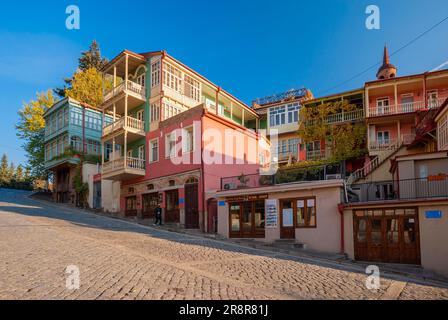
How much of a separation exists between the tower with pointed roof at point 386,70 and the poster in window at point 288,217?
93.6ft

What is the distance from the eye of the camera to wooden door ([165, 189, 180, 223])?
23172mm

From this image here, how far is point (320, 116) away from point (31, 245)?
27155 mm

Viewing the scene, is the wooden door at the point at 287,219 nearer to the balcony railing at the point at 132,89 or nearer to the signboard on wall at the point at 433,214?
the signboard on wall at the point at 433,214

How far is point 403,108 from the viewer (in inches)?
1206

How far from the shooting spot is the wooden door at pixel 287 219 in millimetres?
17250

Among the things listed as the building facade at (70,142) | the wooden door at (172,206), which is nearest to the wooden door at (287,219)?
the wooden door at (172,206)

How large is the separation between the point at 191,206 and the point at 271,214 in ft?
19.6

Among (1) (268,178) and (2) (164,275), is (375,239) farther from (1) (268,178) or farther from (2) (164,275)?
(2) (164,275)

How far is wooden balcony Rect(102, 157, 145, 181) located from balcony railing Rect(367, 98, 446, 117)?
1980 centimetres

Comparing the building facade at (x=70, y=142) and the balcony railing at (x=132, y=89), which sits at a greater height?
the balcony railing at (x=132, y=89)

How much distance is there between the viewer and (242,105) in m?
34.8

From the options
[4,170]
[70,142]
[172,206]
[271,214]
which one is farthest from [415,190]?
[4,170]

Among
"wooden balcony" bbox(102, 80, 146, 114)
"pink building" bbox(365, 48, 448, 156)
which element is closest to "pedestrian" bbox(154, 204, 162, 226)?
"wooden balcony" bbox(102, 80, 146, 114)

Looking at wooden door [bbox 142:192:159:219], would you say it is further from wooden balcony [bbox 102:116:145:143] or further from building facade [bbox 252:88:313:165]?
building facade [bbox 252:88:313:165]
